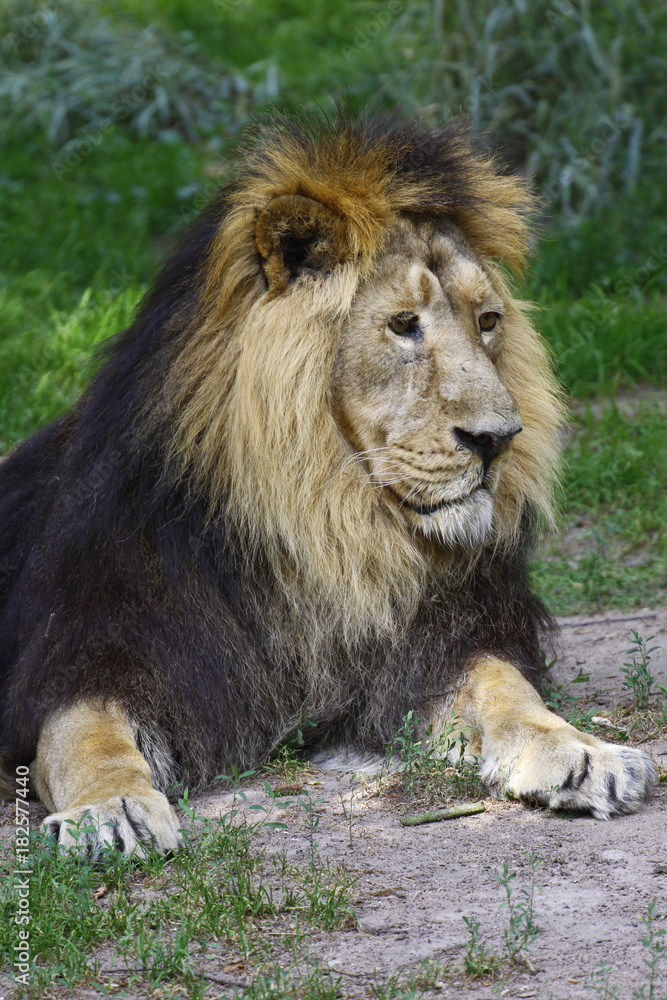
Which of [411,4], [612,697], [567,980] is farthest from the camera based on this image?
[411,4]

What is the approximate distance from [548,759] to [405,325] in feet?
3.84

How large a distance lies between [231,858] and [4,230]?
6965 millimetres

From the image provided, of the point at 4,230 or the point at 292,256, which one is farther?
the point at 4,230

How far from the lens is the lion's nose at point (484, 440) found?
3199 millimetres

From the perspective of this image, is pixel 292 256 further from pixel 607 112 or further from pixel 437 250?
pixel 607 112

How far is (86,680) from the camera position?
10.9 ft

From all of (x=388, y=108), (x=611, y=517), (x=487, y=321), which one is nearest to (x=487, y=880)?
(x=487, y=321)

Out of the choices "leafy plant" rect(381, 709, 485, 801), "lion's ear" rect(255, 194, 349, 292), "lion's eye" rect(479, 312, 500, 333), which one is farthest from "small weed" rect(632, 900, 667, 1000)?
"lion's ear" rect(255, 194, 349, 292)

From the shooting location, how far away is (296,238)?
335 centimetres

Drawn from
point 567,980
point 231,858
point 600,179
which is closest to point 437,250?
point 231,858

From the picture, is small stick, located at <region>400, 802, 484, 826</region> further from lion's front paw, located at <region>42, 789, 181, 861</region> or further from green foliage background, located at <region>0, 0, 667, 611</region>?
green foliage background, located at <region>0, 0, 667, 611</region>

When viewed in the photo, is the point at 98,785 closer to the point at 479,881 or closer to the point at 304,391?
the point at 479,881

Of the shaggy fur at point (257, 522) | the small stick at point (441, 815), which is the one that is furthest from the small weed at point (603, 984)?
the shaggy fur at point (257, 522)

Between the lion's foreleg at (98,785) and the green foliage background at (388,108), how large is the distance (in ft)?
8.46
